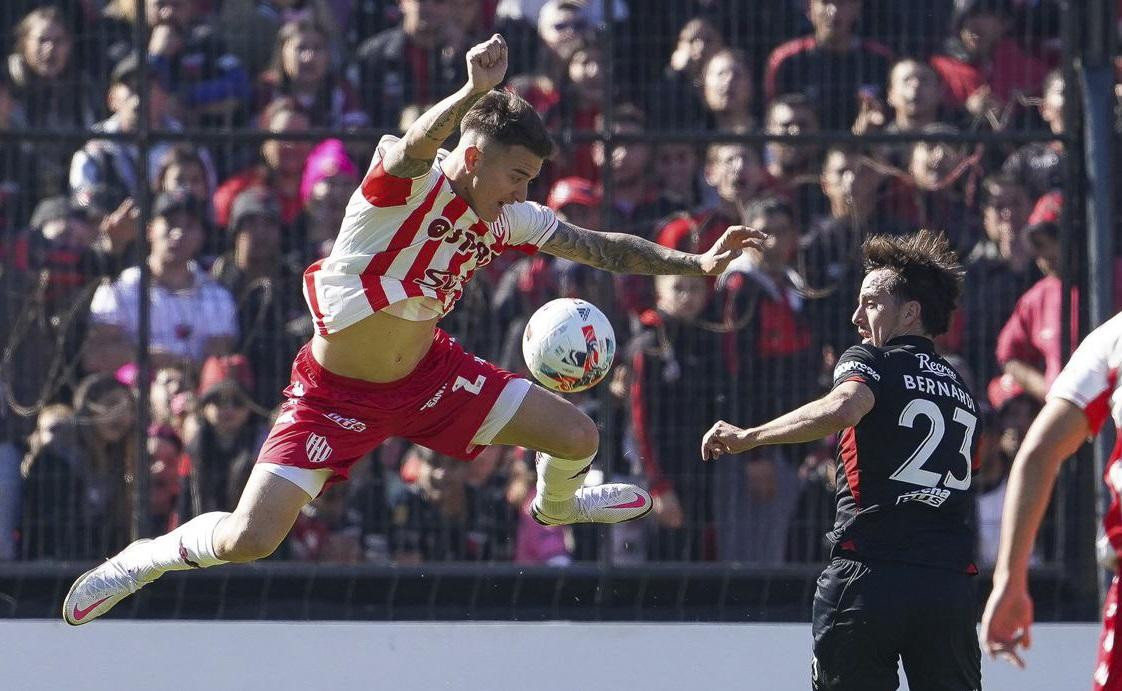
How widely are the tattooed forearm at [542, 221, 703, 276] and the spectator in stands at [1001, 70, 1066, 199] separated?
2436 millimetres

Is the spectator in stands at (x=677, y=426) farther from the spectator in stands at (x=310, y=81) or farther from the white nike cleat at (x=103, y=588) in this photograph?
the white nike cleat at (x=103, y=588)

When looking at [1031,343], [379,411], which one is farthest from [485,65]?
[1031,343]

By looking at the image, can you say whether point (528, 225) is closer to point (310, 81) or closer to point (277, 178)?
point (277, 178)

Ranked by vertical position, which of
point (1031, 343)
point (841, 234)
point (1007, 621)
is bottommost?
point (1007, 621)

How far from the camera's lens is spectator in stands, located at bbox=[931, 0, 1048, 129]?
777 cm

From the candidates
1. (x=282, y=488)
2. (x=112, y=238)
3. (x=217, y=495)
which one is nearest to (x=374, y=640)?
(x=217, y=495)

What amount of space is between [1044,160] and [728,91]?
4.81ft

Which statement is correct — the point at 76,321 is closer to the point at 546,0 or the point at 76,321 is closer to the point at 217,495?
the point at 217,495

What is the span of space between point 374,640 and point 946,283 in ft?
10.6

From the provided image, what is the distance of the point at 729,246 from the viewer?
18.5 ft

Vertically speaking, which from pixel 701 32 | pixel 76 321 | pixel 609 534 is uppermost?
pixel 701 32

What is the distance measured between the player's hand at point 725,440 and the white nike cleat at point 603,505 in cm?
162

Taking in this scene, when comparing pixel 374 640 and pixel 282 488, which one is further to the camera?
pixel 374 640

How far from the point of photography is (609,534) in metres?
7.39
